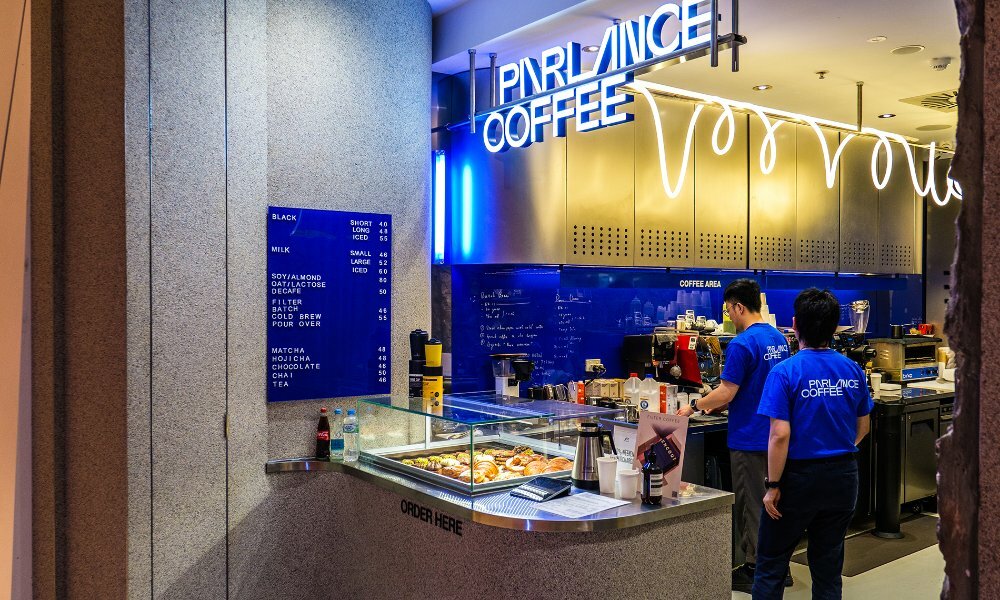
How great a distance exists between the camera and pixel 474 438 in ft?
13.1

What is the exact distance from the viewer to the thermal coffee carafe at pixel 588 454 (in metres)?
3.45

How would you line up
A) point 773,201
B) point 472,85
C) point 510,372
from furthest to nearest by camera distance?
point 773,201
point 510,372
point 472,85

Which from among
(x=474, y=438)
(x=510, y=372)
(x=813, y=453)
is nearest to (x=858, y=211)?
(x=510, y=372)

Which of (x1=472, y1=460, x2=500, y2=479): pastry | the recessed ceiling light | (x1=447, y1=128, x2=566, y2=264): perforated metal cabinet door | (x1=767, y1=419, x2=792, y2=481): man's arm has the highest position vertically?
the recessed ceiling light

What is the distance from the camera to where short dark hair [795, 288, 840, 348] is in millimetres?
3602

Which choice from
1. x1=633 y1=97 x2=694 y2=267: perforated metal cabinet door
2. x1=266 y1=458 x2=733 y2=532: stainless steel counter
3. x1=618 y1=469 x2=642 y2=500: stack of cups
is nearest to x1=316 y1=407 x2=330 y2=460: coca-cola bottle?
x1=266 y1=458 x2=733 y2=532: stainless steel counter

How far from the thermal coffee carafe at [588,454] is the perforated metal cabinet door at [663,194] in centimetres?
229

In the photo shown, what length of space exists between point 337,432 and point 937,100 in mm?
4994

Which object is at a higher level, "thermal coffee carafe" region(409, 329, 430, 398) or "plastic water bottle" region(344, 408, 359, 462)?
"thermal coffee carafe" region(409, 329, 430, 398)

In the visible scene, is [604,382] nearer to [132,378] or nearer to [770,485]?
[770,485]

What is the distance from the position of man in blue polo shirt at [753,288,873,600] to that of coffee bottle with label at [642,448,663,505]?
66 cm

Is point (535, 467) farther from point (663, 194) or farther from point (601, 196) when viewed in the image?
point (663, 194)

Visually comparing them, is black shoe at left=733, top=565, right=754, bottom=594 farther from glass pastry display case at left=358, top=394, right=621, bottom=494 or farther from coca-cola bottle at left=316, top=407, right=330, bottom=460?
coca-cola bottle at left=316, top=407, right=330, bottom=460

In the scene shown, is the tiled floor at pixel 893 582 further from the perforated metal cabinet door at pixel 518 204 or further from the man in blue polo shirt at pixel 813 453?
the perforated metal cabinet door at pixel 518 204
